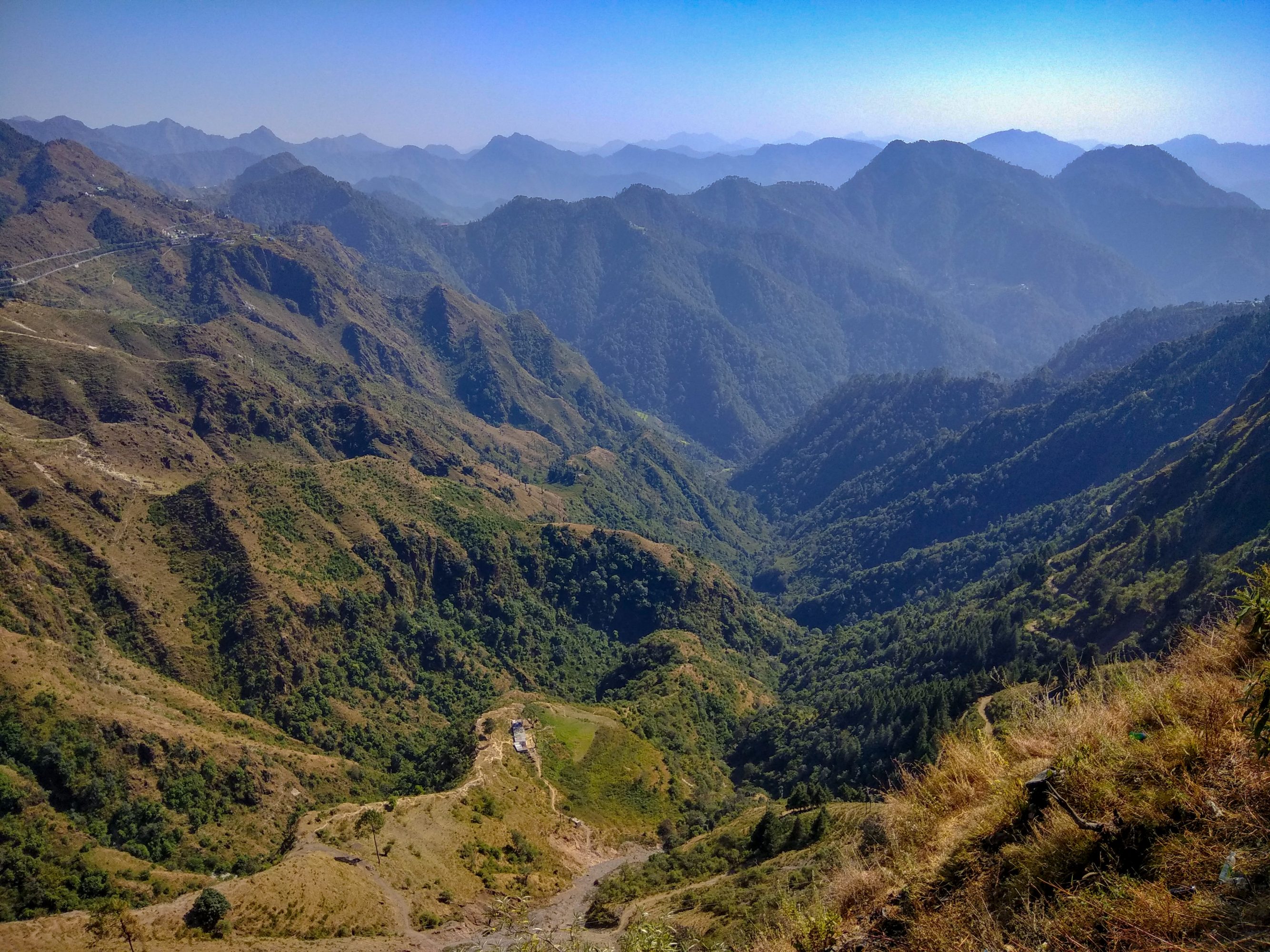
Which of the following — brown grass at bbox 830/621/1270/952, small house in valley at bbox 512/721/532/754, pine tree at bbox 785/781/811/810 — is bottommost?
small house in valley at bbox 512/721/532/754

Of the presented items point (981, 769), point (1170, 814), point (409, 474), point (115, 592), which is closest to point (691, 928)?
point (981, 769)

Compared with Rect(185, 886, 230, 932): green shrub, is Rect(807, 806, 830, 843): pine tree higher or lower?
higher

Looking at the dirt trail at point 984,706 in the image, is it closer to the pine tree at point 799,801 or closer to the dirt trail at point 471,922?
the pine tree at point 799,801

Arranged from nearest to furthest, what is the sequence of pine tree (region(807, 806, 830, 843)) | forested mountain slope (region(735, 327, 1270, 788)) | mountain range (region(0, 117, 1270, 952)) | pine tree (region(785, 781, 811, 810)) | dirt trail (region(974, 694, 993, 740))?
mountain range (region(0, 117, 1270, 952)) < pine tree (region(807, 806, 830, 843)) < pine tree (region(785, 781, 811, 810)) < dirt trail (region(974, 694, 993, 740)) < forested mountain slope (region(735, 327, 1270, 788))

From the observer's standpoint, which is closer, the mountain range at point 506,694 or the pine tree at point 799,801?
the mountain range at point 506,694

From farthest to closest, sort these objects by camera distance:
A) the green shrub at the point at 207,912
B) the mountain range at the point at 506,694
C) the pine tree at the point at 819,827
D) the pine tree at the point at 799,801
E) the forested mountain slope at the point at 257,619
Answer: the forested mountain slope at the point at 257,619, the pine tree at the point at 799,801, the pine tree at the point at 819,827, the green shrub at the point at 207,912, the mountain range at the point at 506,694

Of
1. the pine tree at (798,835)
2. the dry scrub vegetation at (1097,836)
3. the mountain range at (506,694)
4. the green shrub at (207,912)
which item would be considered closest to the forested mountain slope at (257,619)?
the mountain range at (506,694)

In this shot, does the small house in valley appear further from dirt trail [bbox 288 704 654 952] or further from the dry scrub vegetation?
the dry scrub vegetation

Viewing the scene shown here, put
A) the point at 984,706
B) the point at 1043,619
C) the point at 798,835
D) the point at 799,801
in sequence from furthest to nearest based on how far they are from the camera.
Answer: the point at 1043,619
the point at 984,706
the point at 799,801
the point at 798,835

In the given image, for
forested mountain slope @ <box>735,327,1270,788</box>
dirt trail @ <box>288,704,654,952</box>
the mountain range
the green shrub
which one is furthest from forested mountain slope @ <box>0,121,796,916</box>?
forested mountain slope @ <box>735,327,1270,788</box>

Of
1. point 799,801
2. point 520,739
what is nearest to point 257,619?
point 520,739

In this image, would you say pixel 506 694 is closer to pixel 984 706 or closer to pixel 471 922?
pixel 471 922
